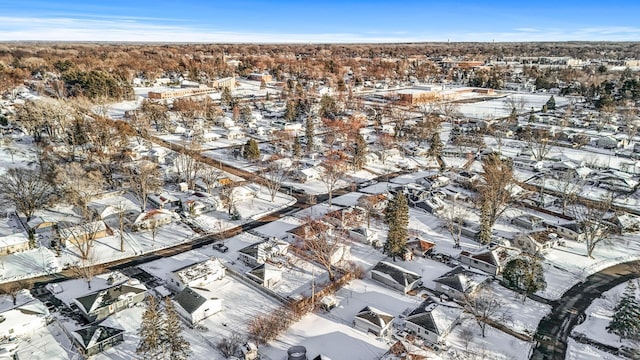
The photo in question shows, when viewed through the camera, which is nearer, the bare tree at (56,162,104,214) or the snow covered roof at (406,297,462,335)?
the snow covered roof at (406,297,462,335)

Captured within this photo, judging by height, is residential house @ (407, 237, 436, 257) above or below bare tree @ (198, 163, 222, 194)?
below

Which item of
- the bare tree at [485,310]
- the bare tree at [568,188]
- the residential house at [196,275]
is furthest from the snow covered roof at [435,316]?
the bare tree at [568,188]

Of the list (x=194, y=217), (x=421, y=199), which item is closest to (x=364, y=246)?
(x=421, y=199)

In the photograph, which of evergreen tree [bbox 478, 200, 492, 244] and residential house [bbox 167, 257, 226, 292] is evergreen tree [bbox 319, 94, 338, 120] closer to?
evergreen tree [bbox 478, 200, 492, 244]

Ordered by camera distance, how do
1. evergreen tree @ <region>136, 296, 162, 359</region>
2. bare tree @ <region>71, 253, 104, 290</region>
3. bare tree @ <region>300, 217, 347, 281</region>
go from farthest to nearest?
bare tree @ <region>300, 217, 347, 281</region> < bare tree @ <region>71, 253, 104, 290</region> < evergreen tree @ <region>136, 296, 162, 359</region>

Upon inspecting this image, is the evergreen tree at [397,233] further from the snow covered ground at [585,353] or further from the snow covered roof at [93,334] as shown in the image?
the snow covered roof at [93,334]

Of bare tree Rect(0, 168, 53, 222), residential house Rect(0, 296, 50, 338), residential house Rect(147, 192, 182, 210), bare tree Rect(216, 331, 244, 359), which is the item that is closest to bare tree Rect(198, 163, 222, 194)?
residential house Rect(147, 192, 182, 210)
